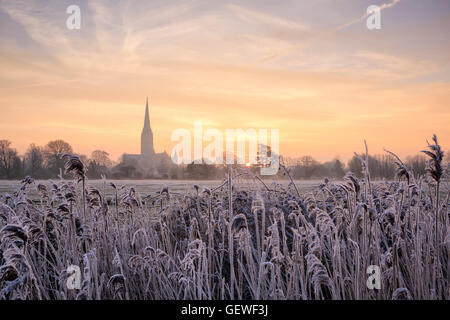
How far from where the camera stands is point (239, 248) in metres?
3.24

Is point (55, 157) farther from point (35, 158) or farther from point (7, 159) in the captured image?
point (7, 159)

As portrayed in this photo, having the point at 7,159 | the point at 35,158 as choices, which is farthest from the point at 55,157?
the point at 7,159

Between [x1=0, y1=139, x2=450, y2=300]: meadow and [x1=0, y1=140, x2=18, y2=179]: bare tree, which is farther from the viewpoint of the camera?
[x1=0, y1=140, x2=18, y2=179]: bare tree

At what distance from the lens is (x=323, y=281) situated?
105 inches

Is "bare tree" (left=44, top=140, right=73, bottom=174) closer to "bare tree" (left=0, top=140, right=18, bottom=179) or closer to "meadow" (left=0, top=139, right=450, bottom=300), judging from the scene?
"meadow" (left=0, top=139, right=450, bottom=300)

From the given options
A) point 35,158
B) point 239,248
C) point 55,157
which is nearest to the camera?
point 239,248

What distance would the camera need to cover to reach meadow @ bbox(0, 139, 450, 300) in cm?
265

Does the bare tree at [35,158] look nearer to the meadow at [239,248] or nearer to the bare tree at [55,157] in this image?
the bare tree at [55,157]

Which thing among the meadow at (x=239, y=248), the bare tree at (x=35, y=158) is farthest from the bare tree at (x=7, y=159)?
the meadow at (x=239, y=248)

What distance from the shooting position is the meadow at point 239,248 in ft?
8.68

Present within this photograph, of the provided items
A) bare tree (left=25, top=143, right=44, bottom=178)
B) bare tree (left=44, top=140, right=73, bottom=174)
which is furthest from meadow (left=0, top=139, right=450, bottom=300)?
bare tree (left=25, top=143, right=44, bottom=178)

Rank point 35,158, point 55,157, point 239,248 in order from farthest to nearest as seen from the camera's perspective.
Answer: point 35,158 < point 55,157 < point 239,248
